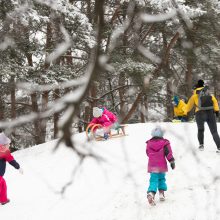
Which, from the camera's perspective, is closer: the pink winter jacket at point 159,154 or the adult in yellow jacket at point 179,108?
the pink winter jacket at point 159,154

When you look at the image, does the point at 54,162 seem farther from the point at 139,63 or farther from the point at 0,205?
the point at 139,63

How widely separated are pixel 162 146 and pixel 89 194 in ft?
6.32

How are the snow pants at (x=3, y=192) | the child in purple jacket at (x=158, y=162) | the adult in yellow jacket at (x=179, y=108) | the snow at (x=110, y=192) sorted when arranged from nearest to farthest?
1. the snow at (x=110, y=192)
2. the child in purple jacket at (x=158, y=162)
3. the snow pants at (x=3, y=192)
4. the adult in yellow jacket at (x=179, y=108)

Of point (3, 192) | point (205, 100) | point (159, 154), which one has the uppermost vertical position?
point (205, 100)

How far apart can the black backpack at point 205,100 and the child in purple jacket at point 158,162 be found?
272cm

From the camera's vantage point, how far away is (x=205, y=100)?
27.9ft

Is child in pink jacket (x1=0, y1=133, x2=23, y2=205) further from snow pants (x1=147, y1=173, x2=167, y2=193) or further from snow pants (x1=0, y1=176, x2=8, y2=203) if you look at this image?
snow pants (x1=147, y1=173, x2=167, y2=193)

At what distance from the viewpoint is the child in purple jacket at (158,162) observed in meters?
5.95

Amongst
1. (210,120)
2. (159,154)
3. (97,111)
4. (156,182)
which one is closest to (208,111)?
(210,120)

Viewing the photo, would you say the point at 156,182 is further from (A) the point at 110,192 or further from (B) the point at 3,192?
(B) the point at 3,192

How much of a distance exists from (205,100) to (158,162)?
118 inches

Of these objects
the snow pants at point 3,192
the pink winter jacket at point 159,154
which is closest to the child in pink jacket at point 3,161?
the snow pants at point 3,192

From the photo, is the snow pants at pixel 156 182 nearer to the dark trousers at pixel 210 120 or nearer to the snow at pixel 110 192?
the snow at pixel 110 192

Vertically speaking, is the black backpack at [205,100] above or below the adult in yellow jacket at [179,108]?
above
